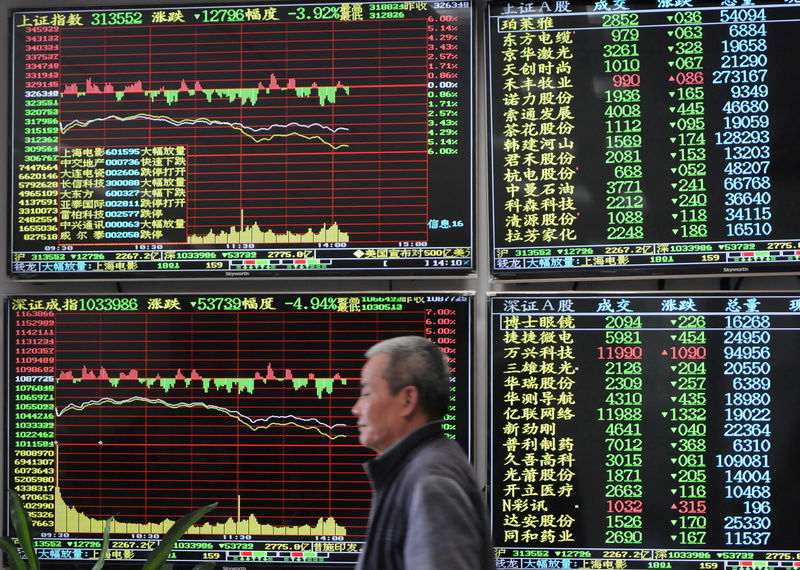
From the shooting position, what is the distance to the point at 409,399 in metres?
1.70

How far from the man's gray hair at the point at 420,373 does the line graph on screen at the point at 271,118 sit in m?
1.30

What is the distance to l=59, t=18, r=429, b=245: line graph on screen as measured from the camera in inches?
119

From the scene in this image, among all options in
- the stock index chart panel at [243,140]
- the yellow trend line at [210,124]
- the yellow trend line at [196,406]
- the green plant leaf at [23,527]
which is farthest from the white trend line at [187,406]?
the yellow trend line at [210,124]

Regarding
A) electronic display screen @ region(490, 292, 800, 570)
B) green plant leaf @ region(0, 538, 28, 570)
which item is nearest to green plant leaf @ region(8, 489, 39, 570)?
green plant leaf @ region(0, 538, 28, 570)

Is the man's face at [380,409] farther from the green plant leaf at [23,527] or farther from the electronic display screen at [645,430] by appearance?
the green plant leaf at [23,527]

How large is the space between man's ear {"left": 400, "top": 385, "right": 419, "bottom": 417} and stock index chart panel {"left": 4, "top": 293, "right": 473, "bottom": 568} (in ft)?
4.09

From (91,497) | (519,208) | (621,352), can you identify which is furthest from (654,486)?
(91,497)

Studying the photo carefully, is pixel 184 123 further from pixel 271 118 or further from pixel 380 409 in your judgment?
pixel 380 409

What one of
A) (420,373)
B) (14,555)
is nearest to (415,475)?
(420,373)

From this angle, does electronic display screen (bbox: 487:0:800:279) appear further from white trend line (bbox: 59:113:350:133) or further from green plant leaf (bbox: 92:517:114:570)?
green plant leaf (bbox: 92:517:114:570)

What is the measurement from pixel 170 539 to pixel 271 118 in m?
1.54

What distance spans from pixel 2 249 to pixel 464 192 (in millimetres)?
1802

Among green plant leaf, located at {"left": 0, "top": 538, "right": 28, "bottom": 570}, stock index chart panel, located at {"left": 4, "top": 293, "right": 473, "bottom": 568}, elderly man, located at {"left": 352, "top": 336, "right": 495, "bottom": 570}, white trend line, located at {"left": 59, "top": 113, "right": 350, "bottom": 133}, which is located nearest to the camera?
elderly man, located at {"left": 352, "top": 336, "right": 495, "bottom": 570}

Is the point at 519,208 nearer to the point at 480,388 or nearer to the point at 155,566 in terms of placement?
the point at 480,388
